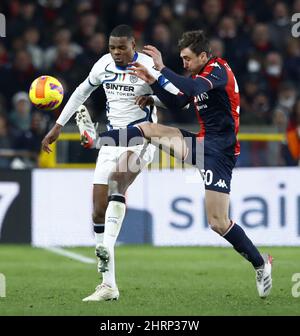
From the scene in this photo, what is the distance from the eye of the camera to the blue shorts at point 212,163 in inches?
311

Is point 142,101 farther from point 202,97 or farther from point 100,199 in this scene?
point 100,199

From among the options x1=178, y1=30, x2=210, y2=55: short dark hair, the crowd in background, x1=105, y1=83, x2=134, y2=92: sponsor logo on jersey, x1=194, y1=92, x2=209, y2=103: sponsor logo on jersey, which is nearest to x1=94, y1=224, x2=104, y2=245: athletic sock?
x1=105, y1=83, x2=134, y2=92: sponsor logo on jersey

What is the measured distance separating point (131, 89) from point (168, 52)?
6.86 m

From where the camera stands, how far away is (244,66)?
51.0 feet

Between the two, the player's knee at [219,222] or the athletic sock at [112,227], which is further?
the athletic sock at [112,227]

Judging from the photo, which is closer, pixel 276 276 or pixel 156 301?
pixel 156 301

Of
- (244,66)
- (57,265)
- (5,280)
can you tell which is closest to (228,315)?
(5,280)

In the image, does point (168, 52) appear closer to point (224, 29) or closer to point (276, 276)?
point (224, 29)

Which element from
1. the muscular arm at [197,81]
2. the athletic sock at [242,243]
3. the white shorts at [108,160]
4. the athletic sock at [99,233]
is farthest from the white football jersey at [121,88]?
the athletic sock at [242,243]

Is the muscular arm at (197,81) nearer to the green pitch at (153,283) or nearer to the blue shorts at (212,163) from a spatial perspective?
the blue shorts at (212,163)

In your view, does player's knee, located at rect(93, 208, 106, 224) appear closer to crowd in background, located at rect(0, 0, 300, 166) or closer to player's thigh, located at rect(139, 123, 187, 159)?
player's thigh, located at rect(139, 123, 187, 159)

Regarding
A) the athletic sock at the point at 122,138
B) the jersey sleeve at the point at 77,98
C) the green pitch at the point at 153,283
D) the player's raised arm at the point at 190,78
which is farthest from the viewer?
the jersey sleeve at the point at 77,98

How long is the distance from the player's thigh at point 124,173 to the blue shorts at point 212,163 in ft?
1.49

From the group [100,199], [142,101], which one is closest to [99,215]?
[100,199]
